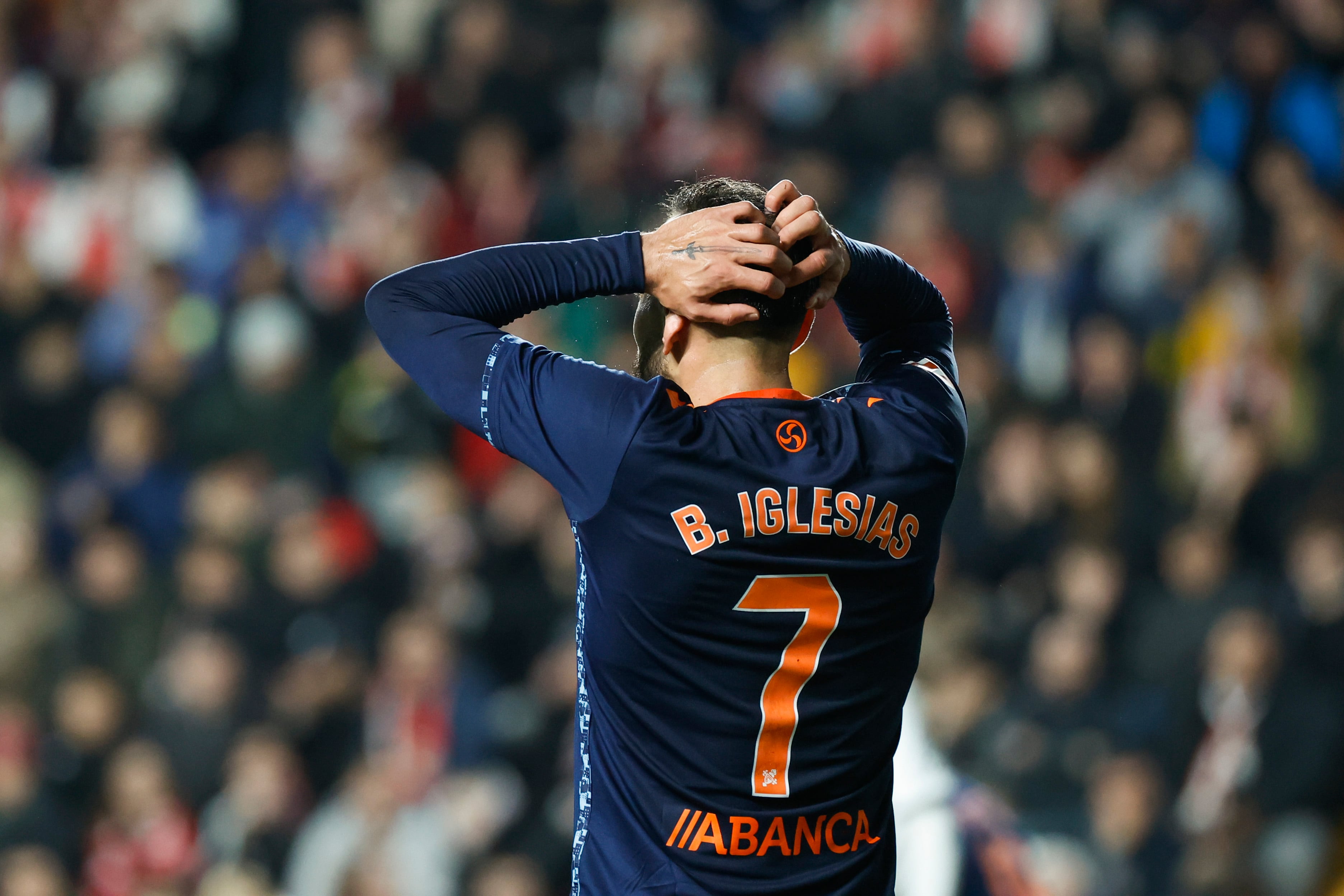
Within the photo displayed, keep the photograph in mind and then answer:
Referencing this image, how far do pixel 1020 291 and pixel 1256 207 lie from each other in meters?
1.37

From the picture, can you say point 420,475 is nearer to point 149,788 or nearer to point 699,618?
point 149,788

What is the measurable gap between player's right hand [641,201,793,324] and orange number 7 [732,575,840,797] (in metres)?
0.38

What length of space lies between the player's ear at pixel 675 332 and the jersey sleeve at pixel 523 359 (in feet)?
0.21

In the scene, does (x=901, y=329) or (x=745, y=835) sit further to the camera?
(x=901, y=329)

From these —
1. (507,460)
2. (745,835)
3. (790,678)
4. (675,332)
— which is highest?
(675,332)

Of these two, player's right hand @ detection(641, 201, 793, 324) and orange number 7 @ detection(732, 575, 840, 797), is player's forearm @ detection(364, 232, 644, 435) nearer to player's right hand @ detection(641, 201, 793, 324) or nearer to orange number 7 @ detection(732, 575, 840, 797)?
player's right hand @ detection(641, 201, 793, 324)

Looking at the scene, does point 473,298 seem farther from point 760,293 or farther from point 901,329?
point 901,329

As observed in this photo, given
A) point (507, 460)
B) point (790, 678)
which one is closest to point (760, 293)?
point (790, 678)

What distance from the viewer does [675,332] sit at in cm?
193

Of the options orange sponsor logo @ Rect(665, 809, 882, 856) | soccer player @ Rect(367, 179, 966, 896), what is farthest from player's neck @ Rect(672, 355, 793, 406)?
orange sponsor logo @ Rect(665, 809, 882, 856)

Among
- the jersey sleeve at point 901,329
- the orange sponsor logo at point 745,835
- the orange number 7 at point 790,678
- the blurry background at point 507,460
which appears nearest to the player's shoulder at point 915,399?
the jersey sleeve at point 901,329

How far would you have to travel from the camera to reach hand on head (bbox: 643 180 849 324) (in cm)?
181

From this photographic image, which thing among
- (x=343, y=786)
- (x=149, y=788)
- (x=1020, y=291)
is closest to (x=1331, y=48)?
(x=1020, y=291)

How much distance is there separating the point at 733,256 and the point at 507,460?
205 inches
